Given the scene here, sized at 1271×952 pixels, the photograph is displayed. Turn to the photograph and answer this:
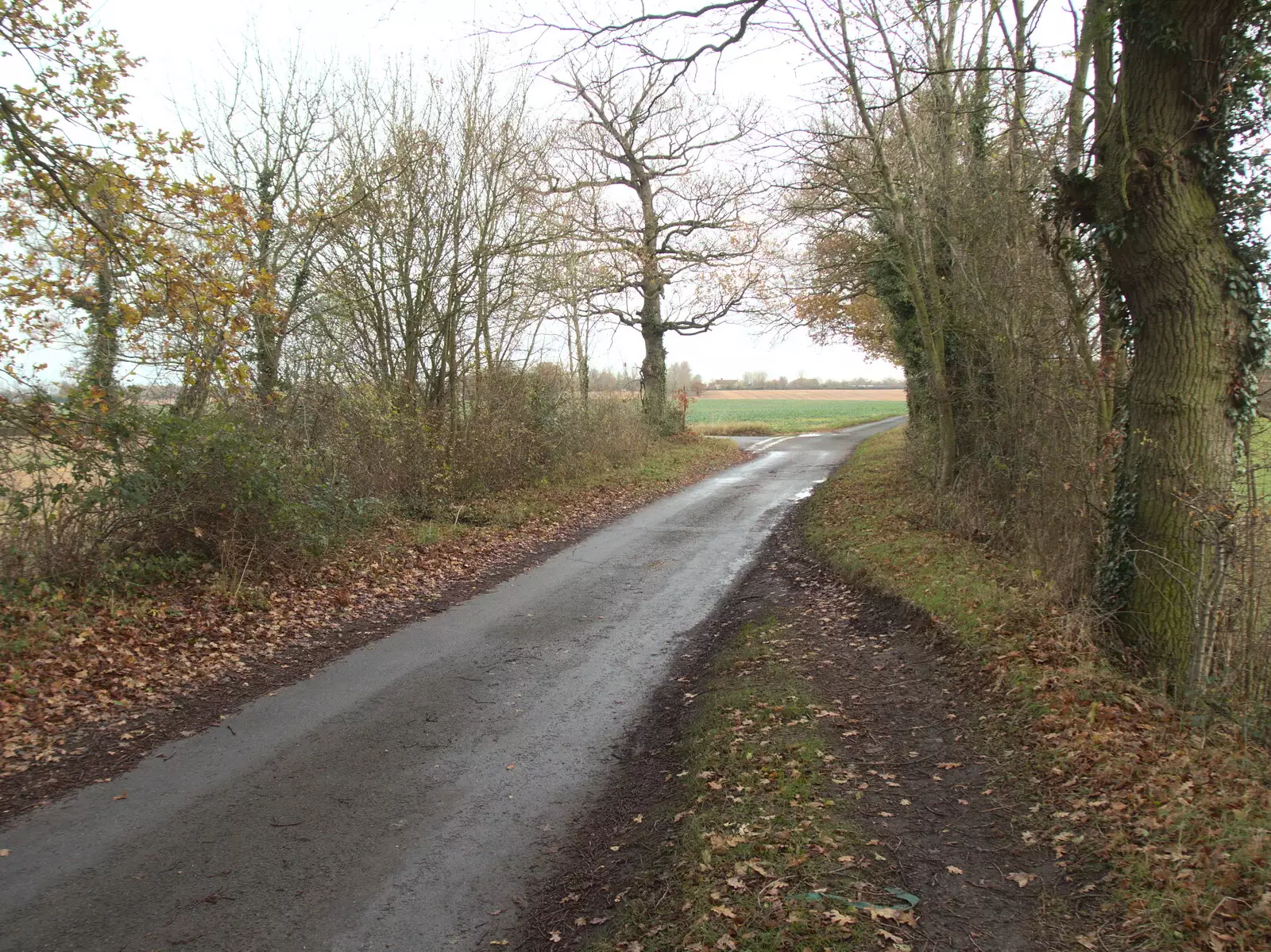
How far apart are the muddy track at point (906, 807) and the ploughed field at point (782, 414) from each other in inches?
1186

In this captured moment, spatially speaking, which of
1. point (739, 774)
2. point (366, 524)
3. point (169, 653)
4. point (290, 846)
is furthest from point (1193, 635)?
point (366, 524)

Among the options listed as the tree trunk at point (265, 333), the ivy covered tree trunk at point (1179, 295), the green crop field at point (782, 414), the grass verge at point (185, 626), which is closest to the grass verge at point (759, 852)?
the ivy covered tree trunk at point (1179, 295)

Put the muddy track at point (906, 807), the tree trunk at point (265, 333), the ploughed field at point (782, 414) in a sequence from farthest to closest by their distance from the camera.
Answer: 1. the ploughed field at point (782, 414)
2. the tree trunk at point (265, 333)
3. the muddy track at point (906, 807)

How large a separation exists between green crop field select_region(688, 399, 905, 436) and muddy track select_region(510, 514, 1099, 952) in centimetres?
3013

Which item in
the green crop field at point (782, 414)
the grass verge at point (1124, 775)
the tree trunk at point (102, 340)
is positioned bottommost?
the grass verge at point (1124, 775)

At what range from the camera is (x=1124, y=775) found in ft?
15.6

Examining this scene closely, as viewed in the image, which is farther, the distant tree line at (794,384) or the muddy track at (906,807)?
the distant tree line at (794,384)

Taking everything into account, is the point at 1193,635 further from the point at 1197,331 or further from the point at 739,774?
the point at 739,774

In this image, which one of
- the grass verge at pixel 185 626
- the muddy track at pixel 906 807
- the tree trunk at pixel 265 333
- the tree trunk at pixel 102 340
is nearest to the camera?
the muddy track at pixel 906 807

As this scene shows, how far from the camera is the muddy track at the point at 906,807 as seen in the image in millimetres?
3881

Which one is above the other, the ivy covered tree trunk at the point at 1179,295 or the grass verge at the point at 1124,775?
the ivy covered tree trunk at the point at 1179,295

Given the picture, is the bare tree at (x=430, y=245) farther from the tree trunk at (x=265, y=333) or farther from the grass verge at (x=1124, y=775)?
the grass verge at (x=1124, y=775)

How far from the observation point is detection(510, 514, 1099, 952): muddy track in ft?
12.7

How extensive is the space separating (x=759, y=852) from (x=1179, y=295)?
17.6 feet
